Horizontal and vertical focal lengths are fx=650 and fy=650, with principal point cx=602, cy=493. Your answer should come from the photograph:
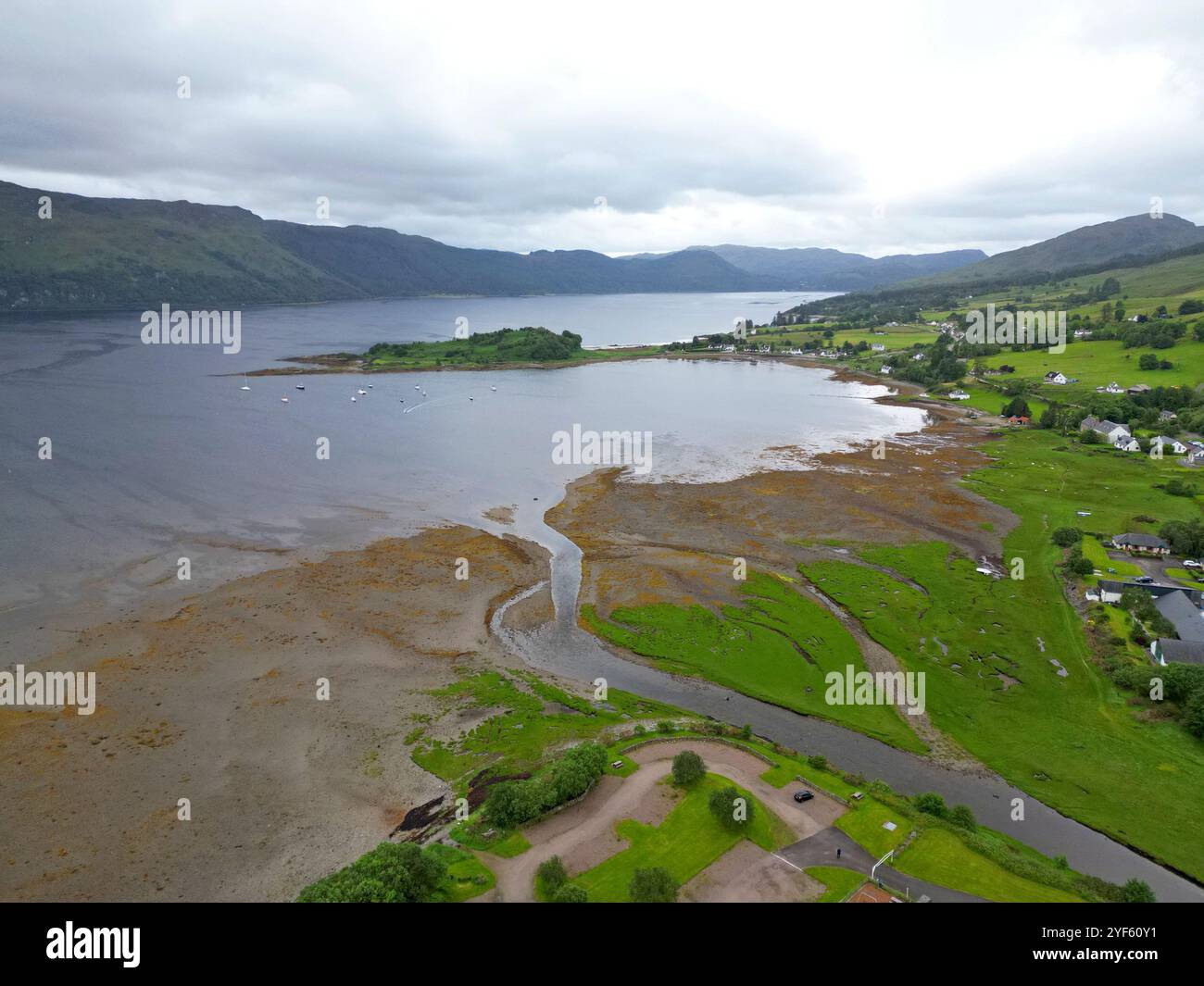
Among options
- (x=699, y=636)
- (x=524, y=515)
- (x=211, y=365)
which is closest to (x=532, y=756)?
(x=699, y=636)

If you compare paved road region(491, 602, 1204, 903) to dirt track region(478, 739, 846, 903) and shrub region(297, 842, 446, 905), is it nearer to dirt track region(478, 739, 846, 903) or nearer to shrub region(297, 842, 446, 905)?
dirt track region(478, 739, 846, 903)

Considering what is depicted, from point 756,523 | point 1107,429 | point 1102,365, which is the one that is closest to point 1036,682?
point 756,523

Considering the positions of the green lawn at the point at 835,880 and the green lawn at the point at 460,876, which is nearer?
the green lawn at the point at 460,876

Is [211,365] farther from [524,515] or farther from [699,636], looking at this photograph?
[699,636]

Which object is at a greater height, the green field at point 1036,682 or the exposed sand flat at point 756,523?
the exposed sand flat at point 756,523

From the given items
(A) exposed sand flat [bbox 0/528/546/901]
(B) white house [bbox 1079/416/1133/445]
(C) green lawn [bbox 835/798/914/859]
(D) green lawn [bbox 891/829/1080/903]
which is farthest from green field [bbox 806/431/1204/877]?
(A) exposed sand flat [bbox 0/528/546/901]

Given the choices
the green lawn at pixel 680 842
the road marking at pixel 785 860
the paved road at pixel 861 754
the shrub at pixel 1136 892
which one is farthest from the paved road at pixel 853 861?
the paved road at pixel 861 754

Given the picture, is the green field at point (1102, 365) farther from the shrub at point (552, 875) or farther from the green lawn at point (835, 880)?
the shrub at point (552, 875)
